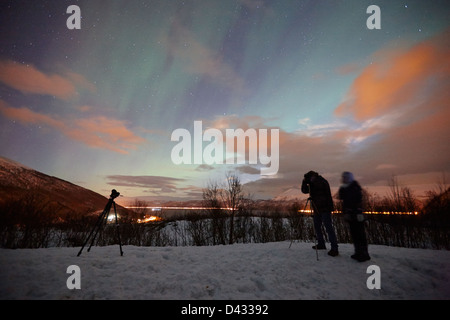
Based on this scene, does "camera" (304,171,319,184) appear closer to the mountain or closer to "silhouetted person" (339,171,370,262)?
"silhouetted person" (339,171,370,262)

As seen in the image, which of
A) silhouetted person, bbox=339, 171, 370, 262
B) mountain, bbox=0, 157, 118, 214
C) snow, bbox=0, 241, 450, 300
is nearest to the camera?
snow, bbox=0, 241, 450, 300

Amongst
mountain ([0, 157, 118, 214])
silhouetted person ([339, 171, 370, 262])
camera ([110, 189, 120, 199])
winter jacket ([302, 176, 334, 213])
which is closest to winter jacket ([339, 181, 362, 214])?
silhouetted person ([339, 171, 370, 262])

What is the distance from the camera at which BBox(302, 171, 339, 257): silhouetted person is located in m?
6.34

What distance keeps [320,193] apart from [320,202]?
33 cm

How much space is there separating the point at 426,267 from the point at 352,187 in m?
2.67

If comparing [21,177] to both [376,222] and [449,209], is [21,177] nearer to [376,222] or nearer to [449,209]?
[376,222]

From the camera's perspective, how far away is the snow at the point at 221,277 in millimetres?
3898

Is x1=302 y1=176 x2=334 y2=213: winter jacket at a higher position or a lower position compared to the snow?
higher

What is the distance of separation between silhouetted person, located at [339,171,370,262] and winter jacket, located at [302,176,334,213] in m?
0.46

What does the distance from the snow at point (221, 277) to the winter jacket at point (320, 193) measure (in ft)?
5.23

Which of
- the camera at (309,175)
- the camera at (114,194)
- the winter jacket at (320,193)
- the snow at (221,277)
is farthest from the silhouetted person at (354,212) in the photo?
the camera at (114,194)
